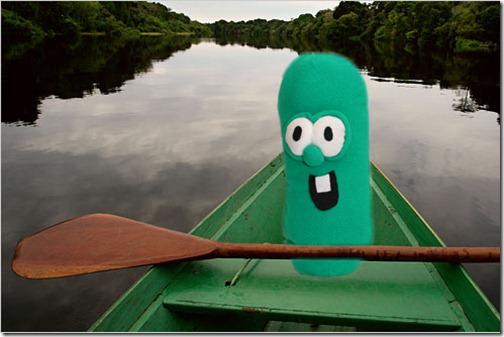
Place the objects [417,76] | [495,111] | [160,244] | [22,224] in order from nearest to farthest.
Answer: [160,244] < [22,224] < [495,111] < [417,76]

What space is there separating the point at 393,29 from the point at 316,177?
28.5 m

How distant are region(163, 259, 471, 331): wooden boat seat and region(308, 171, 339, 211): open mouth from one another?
399mm

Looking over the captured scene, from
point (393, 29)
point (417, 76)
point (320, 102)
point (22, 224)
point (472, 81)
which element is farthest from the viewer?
point (393, 29)

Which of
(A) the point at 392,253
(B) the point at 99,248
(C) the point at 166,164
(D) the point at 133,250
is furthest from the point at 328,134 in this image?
(C) the point at 166,164

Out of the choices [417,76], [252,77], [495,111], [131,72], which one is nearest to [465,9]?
[417,76]

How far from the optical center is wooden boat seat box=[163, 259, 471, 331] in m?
1.40

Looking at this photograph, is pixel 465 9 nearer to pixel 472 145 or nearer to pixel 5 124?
pixel 472 145

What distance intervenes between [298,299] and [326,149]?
602 mm

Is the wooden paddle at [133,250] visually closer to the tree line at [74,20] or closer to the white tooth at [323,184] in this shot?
the white tooth at [323,184]

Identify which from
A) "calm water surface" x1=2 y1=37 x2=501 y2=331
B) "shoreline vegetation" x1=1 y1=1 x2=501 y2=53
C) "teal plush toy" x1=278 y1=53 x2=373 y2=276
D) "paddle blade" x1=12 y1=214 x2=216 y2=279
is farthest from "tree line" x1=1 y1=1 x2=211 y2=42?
"teal plush toy" x1=278 y1=53 x2=373 y2=276

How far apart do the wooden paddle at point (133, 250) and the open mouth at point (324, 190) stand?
0.15 meters

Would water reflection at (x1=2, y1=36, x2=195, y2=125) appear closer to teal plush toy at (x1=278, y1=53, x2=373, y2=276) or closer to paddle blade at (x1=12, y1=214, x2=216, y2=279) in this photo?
paddle blade at (x1=12, y1=214, x2=216, y2=279)

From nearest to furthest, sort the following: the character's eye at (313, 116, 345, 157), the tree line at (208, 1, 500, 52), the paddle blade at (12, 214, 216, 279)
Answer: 1. the character's eye at (313, 116, 345, 157)
2. the paddle blade at (12, 214, 216, 279)
3. the tree line at (208, 1, 500, 52)

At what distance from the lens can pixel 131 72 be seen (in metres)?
14.7
